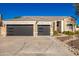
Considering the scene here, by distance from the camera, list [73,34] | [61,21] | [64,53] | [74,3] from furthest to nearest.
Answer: [61,21], [73,34], [74,3], [64,53]

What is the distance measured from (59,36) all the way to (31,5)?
613 cm

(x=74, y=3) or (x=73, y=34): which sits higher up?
(x=74, y=3)

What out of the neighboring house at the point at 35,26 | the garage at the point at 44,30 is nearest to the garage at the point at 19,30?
the neighboring house at the point at 35,26

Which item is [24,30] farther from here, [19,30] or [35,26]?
[35,26]

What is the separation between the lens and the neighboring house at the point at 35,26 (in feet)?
101

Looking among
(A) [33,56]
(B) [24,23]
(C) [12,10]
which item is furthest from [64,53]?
(B) [24,23]

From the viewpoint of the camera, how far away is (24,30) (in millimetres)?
31500

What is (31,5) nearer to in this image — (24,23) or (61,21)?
(24,23)

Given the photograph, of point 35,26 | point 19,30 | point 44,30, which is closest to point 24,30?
point 19,30

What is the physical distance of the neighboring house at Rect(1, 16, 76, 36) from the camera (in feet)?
101

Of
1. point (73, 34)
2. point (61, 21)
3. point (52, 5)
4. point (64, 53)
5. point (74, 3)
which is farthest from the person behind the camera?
point (61, 21)

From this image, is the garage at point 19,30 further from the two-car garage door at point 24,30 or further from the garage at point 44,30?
the garage at point 44,30

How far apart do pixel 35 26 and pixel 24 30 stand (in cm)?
193

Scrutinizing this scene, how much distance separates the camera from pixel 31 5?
87.5 feet
